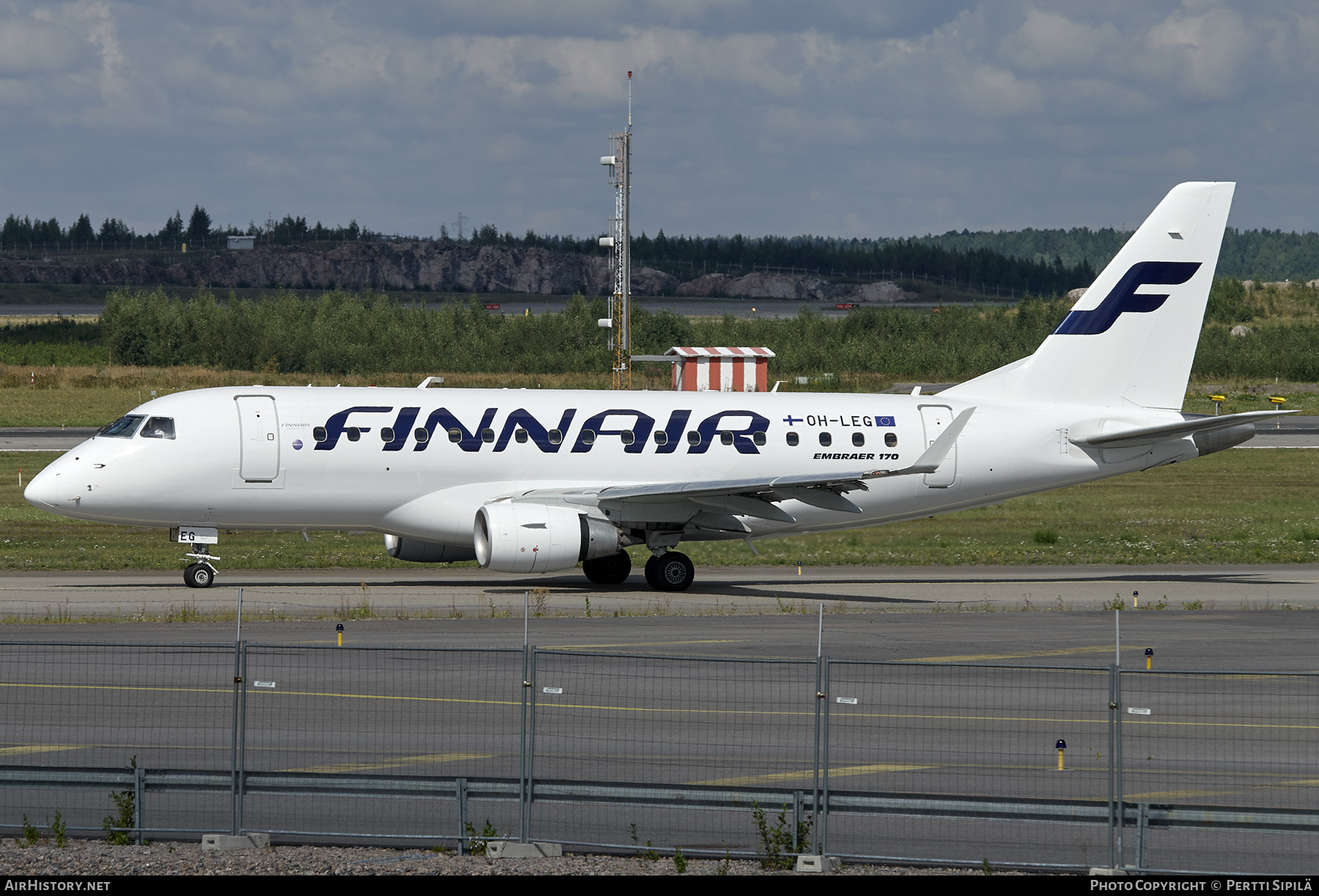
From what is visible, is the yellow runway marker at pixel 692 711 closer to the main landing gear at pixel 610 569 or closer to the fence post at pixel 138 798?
the fence post at pixel 138 798

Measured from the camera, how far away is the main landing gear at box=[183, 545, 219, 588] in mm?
31516

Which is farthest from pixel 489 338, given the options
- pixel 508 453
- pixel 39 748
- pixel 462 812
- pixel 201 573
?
pixel 462 812

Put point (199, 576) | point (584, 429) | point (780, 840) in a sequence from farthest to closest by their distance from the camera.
→ point (584, 429), point (199, 576), point (780, 840)

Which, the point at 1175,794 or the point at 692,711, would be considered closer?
the point at 1175,794

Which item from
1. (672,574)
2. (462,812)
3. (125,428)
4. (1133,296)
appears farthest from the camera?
(1133,296)

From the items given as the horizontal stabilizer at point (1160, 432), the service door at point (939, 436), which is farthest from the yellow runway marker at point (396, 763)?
the horizontal stabilizer at point (1160, 432)

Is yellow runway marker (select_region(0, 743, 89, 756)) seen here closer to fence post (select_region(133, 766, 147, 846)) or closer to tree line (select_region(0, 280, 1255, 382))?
fence post (select_region(133, 766, 147, 846))

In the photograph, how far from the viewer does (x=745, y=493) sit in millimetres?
32000

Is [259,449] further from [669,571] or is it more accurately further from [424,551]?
[669,571]

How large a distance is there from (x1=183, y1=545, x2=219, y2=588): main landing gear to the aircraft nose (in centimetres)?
303

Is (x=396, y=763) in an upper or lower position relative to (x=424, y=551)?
lower

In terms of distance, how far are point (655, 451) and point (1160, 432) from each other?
11.6 meters

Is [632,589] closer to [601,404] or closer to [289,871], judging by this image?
[601,404]

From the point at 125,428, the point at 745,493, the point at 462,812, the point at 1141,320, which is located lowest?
the point at 462,812
